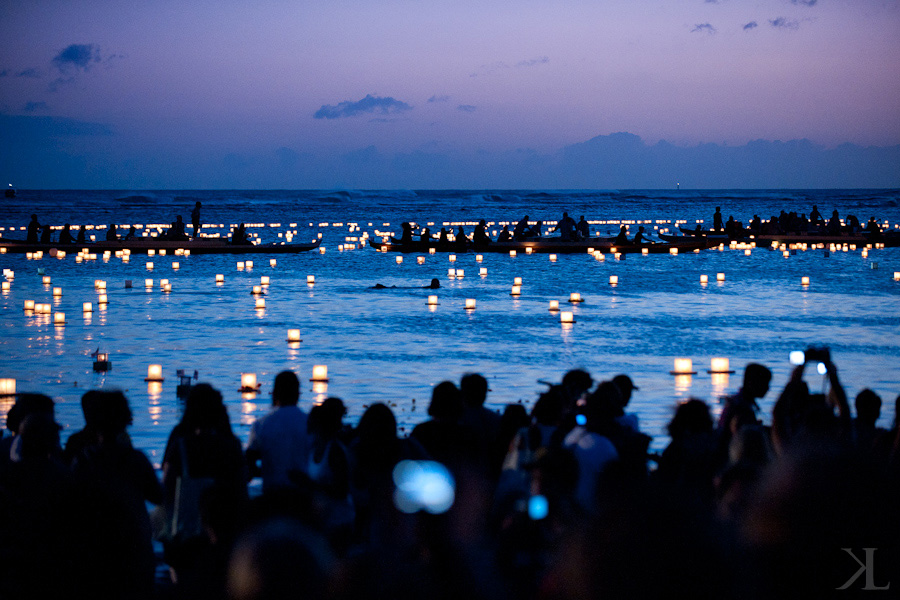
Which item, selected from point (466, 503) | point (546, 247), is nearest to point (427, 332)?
point (466, 503)

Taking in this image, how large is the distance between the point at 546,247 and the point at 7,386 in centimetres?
3743

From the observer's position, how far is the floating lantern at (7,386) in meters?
13.9

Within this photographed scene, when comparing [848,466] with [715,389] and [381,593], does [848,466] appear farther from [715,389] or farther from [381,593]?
[715,389]

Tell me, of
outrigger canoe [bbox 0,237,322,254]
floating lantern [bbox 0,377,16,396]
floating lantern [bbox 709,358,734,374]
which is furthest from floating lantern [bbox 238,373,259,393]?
outrigger canoe [bbox 0,237,322,254]

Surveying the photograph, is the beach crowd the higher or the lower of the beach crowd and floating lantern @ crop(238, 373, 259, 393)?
the higher

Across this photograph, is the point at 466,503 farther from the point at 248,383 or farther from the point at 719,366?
the point at 719,366

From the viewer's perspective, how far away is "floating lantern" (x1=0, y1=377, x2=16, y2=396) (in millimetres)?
13933

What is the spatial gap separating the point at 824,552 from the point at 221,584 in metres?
1.86

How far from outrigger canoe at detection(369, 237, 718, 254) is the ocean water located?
792 centimetres

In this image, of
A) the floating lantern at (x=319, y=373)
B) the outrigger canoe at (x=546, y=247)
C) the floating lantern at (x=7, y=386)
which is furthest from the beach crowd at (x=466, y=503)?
the outrigger canoe at (x=546, y=247)

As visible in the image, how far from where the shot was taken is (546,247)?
1964 inches

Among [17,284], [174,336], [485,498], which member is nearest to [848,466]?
[485,498]

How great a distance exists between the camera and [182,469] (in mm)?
6055

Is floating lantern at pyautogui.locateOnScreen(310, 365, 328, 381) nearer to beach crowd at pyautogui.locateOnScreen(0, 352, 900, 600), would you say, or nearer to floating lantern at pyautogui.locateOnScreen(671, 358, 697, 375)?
floating lantern at pyautogui.locateOnScreen(671, 358, 697, 375)
